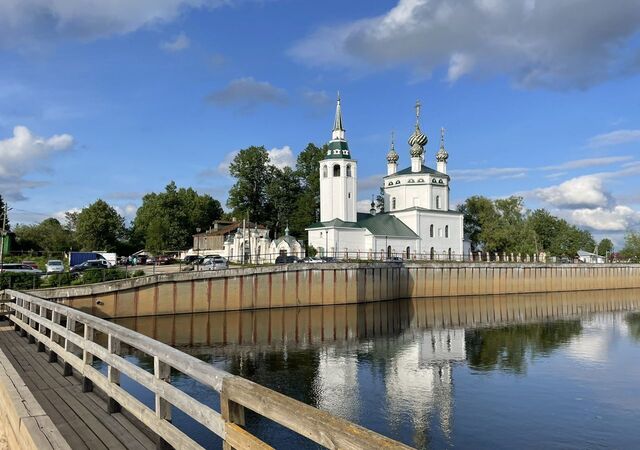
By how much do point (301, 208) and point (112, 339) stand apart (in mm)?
91404

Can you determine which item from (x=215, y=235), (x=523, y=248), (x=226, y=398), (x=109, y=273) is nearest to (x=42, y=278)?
(x=109, y=273)

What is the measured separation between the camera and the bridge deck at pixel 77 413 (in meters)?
7.96

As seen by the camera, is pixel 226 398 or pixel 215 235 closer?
pixel 226 398

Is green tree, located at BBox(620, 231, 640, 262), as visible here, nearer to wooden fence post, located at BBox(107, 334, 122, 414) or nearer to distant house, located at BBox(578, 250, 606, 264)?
distant house, located at BBox(578, 250, 606, 264)

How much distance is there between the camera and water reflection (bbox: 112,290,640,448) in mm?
18906

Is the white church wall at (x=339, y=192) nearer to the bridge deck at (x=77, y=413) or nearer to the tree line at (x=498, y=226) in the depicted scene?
the tree line at (x=498, y=226)

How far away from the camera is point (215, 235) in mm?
101812

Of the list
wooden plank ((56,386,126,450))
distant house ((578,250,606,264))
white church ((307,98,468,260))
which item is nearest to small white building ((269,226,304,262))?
white church ((307,98,468,260))

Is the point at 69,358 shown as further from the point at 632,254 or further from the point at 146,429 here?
the point at 632,254

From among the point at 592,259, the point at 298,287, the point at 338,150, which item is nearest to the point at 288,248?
the point at 338,150

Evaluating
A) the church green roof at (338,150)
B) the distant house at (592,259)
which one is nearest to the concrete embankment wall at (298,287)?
the church green roof at (338,150)

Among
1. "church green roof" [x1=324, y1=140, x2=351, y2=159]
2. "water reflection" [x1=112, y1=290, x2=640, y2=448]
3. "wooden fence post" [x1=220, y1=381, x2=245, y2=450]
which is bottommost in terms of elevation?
"water reflection" [x1=112, y1=290, x2=640, y2=448]

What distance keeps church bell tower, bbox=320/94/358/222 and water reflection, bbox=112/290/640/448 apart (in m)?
30.8

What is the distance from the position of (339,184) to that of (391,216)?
11.0 meters
